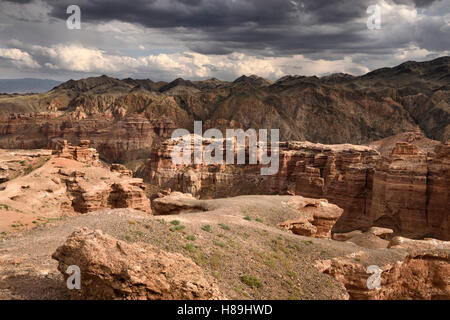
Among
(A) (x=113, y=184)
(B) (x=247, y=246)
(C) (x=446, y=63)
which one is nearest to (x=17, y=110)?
(A) (x=113, y=184)

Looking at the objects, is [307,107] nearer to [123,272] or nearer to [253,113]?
[253,113]

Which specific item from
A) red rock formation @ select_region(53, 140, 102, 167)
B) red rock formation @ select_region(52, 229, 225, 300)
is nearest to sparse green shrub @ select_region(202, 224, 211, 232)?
red rock formation @ select_region(52, 229, 225, 300)

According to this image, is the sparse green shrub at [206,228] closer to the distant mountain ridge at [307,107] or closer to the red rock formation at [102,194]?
the red rock formation at [102,194]

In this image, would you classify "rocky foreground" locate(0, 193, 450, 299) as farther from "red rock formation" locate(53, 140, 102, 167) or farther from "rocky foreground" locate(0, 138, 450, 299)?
"red rock formation" locate(53, 140, 102, 167)

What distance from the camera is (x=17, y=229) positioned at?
2002 cm

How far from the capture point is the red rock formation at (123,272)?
866 cm

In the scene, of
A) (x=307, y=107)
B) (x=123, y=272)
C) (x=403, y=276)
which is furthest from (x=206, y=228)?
(x=307, y=107)

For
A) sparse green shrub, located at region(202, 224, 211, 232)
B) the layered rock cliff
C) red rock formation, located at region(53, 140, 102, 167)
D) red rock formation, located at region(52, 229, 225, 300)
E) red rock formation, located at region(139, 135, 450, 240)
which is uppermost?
the layered rock cliff

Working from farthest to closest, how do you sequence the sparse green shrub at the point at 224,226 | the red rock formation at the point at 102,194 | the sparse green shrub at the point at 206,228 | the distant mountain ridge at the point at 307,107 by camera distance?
the distant mountain ridge at the point at 307,107 → the red rock formation at the point at 102,194 → the sparse green shrub at the point at 224,226 → the sparse green shrub at the point at 206,228

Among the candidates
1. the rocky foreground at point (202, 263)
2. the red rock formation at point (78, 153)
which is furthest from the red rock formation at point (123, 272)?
the red rock formation at point (78, 153)

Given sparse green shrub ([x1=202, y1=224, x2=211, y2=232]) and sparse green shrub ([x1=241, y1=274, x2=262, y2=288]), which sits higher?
sparse green shrub ([x1=202, y1=224, x2=211, y2=232])

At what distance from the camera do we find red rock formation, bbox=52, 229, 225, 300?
8656 millimetres
